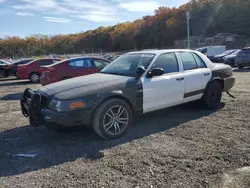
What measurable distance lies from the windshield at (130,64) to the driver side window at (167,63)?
0.58 feet

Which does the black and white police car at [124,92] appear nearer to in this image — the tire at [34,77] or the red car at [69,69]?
the red car at [69,69]

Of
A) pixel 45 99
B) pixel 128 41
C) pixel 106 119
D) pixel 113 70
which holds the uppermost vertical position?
pixel 128 41

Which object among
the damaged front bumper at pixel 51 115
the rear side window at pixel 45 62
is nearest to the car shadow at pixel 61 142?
the damaged front bumper at pixel 51 115

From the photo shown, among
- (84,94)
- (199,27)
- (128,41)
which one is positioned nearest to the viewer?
(84,94)

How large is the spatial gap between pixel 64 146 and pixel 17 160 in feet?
2.53

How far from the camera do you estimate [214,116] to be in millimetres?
5625

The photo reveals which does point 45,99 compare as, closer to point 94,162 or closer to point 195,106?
point 94,162

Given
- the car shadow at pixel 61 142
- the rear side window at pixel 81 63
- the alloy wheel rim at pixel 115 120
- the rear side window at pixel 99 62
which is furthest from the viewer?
the rear side window at pixel 99 62

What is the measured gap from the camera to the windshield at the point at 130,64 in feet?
16.8

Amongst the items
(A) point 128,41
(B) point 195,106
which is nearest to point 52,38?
(A) point 128,41

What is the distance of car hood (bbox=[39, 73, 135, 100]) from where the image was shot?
4287mm

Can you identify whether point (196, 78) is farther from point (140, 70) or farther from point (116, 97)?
point (116, 97)

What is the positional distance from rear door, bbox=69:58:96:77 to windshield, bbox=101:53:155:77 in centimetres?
420

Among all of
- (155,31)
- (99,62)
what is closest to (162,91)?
(99,62)
